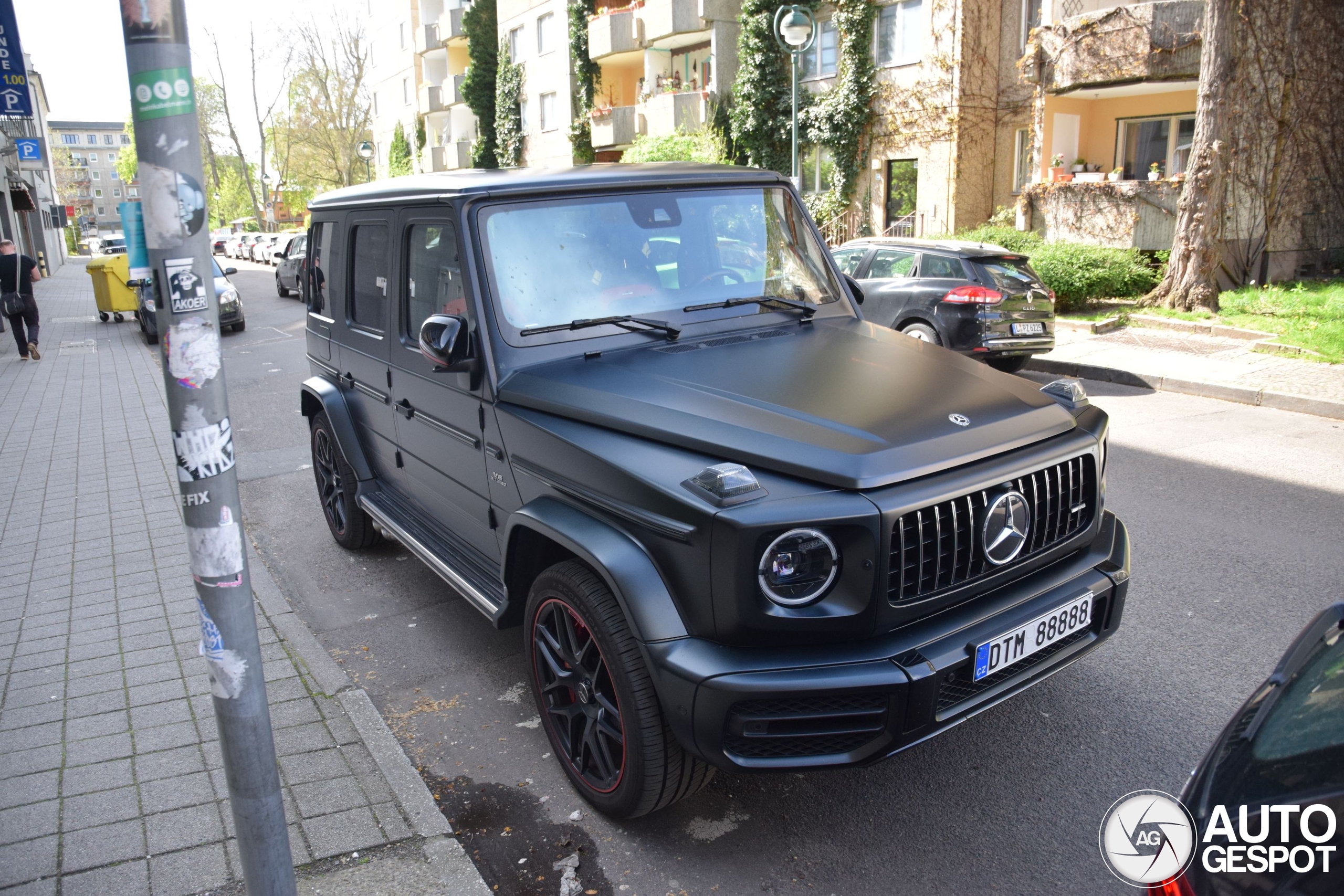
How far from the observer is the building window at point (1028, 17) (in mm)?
22234

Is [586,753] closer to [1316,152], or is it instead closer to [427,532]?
[427,532]

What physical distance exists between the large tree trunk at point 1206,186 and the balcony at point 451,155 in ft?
124

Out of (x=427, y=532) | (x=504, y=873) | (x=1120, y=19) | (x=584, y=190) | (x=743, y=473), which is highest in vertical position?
(x=1120, y=19)

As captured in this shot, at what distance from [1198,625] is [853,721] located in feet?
8.94

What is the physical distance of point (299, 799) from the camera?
3307 millimetres

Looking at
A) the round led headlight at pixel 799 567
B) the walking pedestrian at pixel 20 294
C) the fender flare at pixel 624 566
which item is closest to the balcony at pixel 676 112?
the walking pedestrian at pixel 20 294

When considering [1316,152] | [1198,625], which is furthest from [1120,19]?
[1198,625]

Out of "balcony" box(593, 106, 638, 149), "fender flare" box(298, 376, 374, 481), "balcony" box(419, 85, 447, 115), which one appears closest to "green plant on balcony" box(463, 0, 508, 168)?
"balcony" box(419, 85, 447, 115)

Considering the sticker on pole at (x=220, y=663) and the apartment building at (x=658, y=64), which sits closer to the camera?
the sticker on pole at (x=220, y=663)

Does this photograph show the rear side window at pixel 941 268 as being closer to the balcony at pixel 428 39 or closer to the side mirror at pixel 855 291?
the side mirror at pixel 855 291

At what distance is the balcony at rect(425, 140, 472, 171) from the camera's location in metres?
47.3

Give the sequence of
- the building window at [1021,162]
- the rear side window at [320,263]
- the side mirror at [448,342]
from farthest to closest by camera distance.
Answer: the building window at [1021,162], the rear side window at [320,263], the side mirror at [448,342]

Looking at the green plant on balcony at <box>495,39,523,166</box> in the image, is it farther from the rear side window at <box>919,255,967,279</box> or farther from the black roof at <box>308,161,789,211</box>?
the black roof at <box>308,161,789,211</box>

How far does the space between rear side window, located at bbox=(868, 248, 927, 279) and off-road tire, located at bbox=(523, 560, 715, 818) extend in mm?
9106
